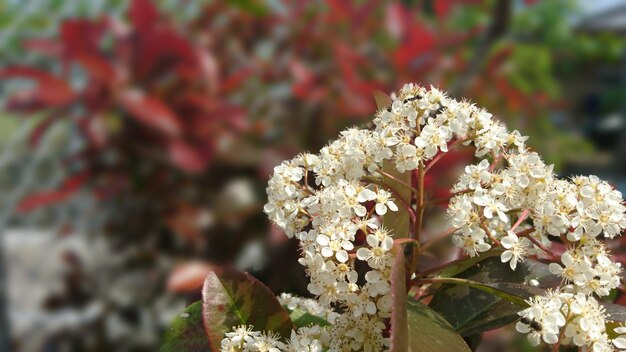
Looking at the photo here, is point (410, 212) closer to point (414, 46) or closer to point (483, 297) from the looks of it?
point (483, 297)

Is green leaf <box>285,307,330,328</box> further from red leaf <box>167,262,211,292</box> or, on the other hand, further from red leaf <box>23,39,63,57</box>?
red leaf <box>23,39,63,57</box>

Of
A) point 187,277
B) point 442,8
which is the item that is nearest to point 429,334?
point 187,277

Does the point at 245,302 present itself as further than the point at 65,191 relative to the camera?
No

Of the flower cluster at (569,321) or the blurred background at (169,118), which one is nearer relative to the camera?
the flower cluster at (569,321)

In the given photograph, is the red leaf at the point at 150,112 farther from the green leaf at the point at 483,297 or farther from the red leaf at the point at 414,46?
the green leaf at the point at 483,297

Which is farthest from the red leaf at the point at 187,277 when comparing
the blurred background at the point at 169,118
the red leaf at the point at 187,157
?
the red leaf at the point at 187,157
